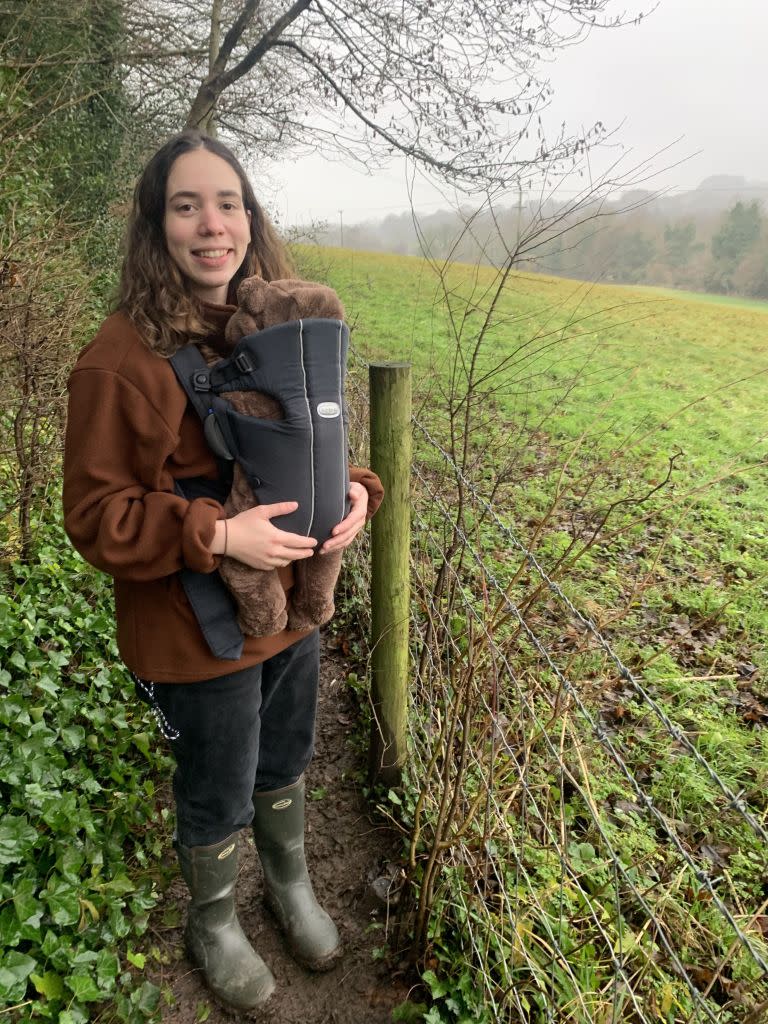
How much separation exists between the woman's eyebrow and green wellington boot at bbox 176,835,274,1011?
166 cm

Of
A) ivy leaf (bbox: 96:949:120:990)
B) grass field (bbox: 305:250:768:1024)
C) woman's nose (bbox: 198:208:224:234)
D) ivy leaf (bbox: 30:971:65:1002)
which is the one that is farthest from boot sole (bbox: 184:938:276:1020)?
woman's nose (bbox: 198:208:224:234)

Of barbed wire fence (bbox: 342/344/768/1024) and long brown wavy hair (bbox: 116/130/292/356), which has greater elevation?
long brown wavy hair (bbox: 116/130/292/356)

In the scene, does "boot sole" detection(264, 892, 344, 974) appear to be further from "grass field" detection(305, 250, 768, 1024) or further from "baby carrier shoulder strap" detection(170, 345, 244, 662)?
"baby carrier shoulder strap" detection(170, 345, 244, 662)

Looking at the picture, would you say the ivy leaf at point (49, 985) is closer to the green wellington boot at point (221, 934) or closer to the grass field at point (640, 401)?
the green wellington boot at point (221, 934)

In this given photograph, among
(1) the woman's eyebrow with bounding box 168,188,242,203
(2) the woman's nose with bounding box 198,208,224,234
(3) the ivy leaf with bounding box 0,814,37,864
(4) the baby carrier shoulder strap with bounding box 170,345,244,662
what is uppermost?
(1) the woman's eyebrow with bounding box 168,188,242,203

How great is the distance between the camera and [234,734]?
5.17 feet

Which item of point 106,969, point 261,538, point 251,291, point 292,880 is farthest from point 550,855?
point 251,291

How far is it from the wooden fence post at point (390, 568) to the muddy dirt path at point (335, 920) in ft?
0.72

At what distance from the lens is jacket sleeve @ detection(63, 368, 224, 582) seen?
48.4 inches

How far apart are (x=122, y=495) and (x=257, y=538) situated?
0.91 ft

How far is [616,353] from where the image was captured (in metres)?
13.5

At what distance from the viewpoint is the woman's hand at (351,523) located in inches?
57.6

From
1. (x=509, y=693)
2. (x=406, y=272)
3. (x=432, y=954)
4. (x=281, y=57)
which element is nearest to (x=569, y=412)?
(x=509, y=693)

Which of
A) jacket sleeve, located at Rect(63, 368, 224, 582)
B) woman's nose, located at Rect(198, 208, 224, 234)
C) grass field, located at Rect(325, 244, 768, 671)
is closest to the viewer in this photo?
jacket sleeve, located at Rect(63, 368, 224, 582)
